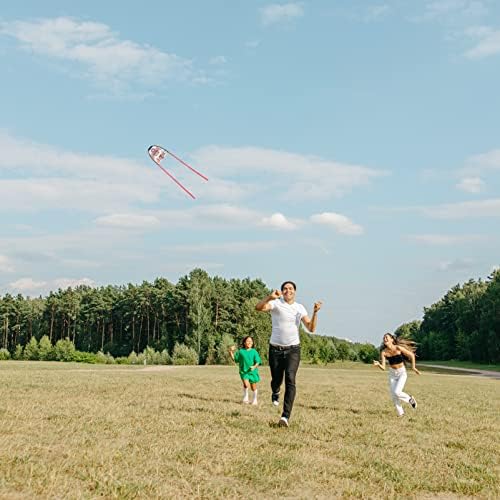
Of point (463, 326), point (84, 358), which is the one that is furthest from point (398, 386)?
point (463, 326)

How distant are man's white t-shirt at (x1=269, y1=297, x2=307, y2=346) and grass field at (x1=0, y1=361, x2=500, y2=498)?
5.21 ft

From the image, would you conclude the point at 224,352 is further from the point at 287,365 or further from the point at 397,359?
the point at 287,365

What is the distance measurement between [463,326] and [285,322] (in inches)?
4075

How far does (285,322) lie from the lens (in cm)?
1175

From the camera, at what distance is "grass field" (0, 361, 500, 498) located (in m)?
6.54

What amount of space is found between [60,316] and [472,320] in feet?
247

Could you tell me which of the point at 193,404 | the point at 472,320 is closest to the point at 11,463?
the point at 193,404

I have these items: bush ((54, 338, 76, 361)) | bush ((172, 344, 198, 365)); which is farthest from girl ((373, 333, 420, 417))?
bush ((54, 338, 76, 361))

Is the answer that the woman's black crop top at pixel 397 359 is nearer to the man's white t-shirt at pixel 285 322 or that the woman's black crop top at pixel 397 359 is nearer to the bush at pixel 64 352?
the man's white t-shirt at pixel 285 322

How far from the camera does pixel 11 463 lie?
7.05 metres

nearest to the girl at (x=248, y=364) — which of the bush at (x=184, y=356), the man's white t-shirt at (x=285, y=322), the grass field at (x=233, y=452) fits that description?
the grass field at (x=233, y=452)

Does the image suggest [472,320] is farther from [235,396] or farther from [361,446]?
[361,446]

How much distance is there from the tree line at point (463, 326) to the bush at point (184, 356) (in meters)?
44.2

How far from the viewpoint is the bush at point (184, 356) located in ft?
239
